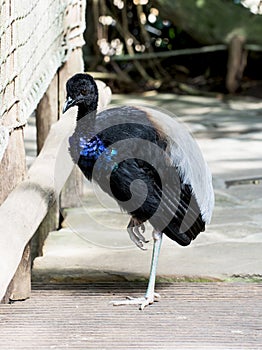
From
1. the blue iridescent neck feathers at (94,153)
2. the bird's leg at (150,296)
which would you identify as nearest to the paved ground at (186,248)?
the bird's leg at (150,296)

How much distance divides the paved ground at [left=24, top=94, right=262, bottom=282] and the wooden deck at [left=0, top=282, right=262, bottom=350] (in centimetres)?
24

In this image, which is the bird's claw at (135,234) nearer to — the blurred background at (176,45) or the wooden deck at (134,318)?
the wooden deck at (134,318)

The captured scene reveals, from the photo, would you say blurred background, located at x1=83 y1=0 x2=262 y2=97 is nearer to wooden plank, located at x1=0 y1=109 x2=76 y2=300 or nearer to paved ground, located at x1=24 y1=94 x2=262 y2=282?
paved ground, located at x1=24 y1=94 x2=262 y2=282

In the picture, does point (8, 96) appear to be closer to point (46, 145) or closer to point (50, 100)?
point (46, 145)

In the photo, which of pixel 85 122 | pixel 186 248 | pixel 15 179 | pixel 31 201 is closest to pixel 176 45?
pixel 186 248

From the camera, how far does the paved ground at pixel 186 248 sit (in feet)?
14.9

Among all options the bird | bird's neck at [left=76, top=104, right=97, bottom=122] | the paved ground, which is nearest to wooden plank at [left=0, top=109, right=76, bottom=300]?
the bird

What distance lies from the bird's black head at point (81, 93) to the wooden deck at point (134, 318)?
0.83 m

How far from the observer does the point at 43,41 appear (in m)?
4.86

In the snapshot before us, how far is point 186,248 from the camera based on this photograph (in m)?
4.93

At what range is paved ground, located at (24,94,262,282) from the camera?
4547mm

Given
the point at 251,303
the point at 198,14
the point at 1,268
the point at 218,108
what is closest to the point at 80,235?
the point at 251,303

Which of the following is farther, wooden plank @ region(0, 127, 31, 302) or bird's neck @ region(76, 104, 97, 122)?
bird's neck @ region(76, 104, 97, 122)

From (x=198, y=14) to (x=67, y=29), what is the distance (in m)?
4.69
